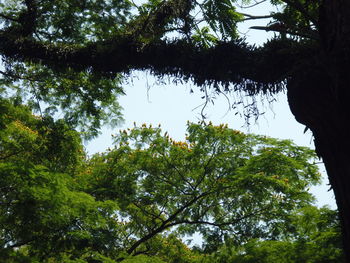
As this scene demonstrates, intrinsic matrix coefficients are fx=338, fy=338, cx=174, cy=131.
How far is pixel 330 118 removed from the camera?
2.70 m

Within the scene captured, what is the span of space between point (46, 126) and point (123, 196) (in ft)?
15.7

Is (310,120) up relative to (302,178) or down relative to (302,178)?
down

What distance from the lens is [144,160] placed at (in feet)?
40.7

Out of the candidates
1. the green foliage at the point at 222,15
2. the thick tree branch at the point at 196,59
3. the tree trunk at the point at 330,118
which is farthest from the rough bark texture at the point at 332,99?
the green foliage at the point at 222,15

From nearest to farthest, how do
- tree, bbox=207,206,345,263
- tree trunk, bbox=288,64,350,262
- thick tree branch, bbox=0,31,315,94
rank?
tree trunk, bbox=288,64,350,262, thick tree branch, bbox=0,31,315,94, tree, bbox=207,206,345,263

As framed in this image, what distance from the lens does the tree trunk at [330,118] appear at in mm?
2465

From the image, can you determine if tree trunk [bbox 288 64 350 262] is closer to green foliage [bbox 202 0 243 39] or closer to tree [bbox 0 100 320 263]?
green foliage [bbox 202 0 243 39]

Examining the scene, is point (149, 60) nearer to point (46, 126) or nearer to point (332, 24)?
point (332, 24)

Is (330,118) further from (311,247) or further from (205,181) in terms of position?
(205,181)

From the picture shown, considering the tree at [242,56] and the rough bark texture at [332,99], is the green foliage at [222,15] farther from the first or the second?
the rough bark texture at [332,99]

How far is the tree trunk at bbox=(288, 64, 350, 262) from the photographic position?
8.09ft

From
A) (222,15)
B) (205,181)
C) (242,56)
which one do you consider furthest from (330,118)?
(205,181)

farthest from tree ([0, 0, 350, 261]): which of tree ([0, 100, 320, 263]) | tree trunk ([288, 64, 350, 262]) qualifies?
tree ([0, 100, 320, 263])

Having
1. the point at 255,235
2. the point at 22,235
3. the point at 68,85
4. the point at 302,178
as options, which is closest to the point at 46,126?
the point at 68,85
